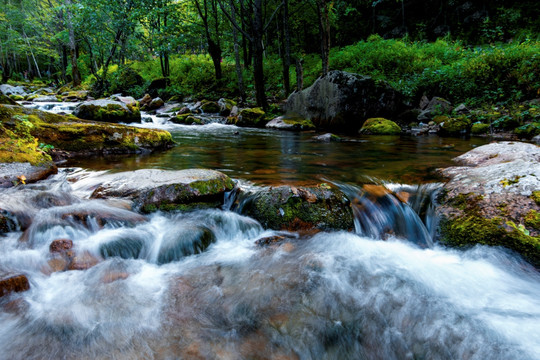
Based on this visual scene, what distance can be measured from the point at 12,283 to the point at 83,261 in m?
0.58

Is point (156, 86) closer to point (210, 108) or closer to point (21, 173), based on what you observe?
point (210, 108)

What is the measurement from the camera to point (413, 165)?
5.73 meters

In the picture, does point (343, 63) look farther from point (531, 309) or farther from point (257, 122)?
Answer: point (531, 309)

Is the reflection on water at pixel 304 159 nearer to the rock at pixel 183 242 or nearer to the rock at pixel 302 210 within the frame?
the rock at pixel 302 210

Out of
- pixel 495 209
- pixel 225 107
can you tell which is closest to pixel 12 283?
pixel 495 209

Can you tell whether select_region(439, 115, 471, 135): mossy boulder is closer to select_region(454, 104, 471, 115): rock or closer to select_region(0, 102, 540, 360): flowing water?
select_region(454, 104, 471, 115): rock

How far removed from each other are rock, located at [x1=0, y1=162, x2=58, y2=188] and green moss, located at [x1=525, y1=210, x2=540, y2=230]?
6554 millimetres

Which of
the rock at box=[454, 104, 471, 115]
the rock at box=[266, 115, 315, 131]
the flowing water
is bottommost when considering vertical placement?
the flowing water

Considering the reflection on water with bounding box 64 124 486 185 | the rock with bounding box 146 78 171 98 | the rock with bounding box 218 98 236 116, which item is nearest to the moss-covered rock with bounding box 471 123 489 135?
the reflection on water with bounding box 64 124 486 185

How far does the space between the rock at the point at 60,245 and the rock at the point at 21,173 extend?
1911 millimetres

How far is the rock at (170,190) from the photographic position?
388 centimetres

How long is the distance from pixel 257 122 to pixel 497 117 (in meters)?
9.52

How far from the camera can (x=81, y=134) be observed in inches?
266

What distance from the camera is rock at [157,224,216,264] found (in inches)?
128
